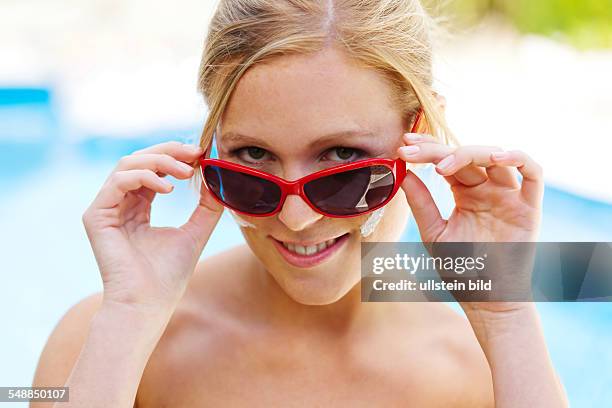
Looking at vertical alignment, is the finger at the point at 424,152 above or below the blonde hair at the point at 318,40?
below

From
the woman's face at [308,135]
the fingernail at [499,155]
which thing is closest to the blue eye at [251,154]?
the woman's face at [308,135]

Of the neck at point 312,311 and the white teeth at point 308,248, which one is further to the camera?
the neck at point 312,311

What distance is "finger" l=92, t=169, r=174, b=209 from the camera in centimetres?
199

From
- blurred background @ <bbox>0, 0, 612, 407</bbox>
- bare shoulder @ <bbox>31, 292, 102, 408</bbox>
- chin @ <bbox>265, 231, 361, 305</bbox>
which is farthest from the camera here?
blurred background @ <bbox>0, 0, 612, 407</bbox>

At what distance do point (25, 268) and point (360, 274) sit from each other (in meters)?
4.29

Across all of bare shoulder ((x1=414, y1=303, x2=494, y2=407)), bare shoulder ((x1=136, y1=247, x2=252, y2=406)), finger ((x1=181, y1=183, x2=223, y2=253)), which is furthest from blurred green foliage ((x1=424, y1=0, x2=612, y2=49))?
finger ((x1=181, y1=183, x2=223, y2=253))

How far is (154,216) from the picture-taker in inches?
250

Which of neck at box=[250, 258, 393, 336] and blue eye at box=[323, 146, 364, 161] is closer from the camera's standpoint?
blue eye at box=[323, 146, 364, 161]

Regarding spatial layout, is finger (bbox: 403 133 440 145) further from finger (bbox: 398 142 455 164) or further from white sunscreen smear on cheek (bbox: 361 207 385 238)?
white sunscreen smear on cheek (bbox: 361 207 385 238)

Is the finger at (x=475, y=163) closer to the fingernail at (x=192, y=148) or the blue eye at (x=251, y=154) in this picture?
the blue eye at (x=251, y=154)

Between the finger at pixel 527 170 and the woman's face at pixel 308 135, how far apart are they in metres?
0.30

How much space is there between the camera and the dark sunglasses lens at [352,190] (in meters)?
1.87

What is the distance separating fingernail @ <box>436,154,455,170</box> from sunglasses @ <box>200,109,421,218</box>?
0.11 m

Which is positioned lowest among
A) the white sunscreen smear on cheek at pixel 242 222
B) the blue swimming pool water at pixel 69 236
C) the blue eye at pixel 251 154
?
the blue swimming pool water at pixel 69 236
